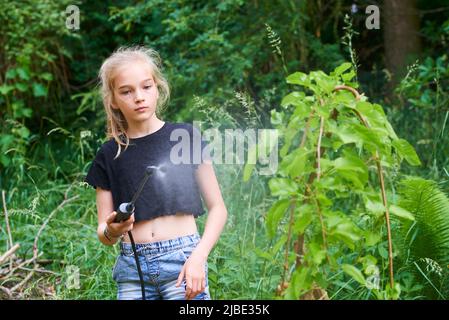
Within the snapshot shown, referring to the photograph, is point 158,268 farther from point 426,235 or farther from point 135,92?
point 426,235

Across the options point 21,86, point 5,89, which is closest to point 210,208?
point 5,89

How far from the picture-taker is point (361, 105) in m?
1.89

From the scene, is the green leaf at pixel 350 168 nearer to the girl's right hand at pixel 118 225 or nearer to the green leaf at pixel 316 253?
the green leaf at pixel 316 253

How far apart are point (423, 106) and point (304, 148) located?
3.36 metres

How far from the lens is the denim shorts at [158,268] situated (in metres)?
2.24

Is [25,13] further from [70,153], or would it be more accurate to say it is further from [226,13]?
[226,13]

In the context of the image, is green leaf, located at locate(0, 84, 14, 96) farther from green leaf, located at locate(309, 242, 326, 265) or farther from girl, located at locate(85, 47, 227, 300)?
green leaf, located at locate(309, 242, 326, 265)

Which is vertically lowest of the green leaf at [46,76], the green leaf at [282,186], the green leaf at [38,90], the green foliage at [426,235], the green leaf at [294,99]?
the green foliage at [426,235]

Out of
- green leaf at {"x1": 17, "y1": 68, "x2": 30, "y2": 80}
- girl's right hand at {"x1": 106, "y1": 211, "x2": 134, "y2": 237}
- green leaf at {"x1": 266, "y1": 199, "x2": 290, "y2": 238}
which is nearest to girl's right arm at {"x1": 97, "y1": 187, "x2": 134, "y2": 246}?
girl's right hand at {"x1": 106, "y1": 211, "x2": 134, "y2": 237}

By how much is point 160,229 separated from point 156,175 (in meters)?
0.16

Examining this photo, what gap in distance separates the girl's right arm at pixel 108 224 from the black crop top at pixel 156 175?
0.02 m

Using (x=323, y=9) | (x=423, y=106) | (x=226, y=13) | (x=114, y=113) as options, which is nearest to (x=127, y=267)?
(x=114, y=113)

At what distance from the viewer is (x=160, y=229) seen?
2.27 m

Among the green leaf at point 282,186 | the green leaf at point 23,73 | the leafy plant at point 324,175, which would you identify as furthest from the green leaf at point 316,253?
the green leaf at point 23,73
